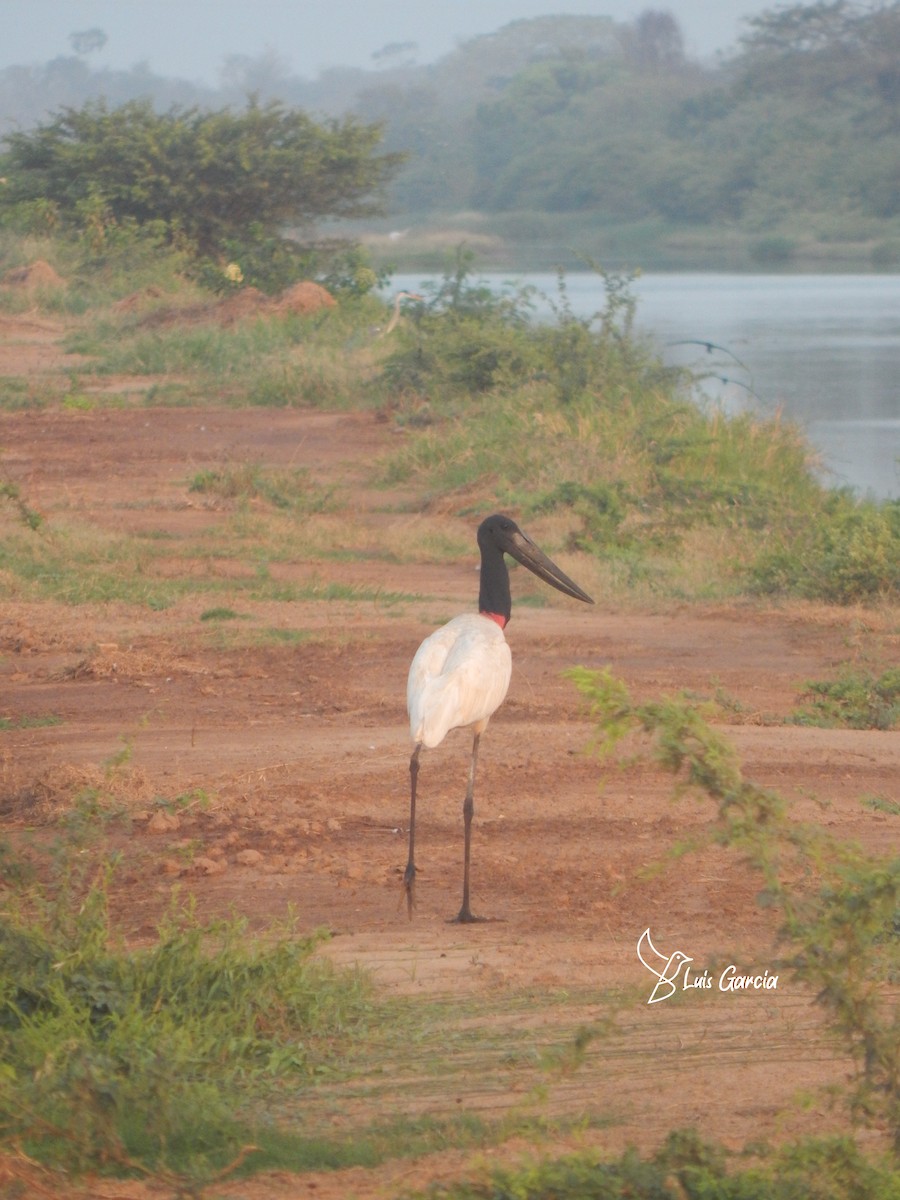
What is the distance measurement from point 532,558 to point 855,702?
2.15 m

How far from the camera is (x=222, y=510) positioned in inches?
491

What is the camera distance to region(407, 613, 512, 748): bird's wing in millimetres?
4645

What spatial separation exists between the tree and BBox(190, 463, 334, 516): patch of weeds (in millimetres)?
17972

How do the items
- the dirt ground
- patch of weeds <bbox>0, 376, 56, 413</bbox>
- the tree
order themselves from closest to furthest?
the dirt ground
patch of weeds <bbox>0, 376, 56, 413</bbox>
the tree

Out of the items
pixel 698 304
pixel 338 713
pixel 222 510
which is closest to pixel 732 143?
pixel 698 304

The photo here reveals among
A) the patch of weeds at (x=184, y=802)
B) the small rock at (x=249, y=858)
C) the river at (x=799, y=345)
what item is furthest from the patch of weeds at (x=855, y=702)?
the river at (x=799, y=345)

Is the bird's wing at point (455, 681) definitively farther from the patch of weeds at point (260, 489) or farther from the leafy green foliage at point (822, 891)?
the patch of weeds at point (260, 489)

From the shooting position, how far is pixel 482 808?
557cm

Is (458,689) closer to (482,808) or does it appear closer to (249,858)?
(249,858)

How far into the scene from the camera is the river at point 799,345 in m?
19.3

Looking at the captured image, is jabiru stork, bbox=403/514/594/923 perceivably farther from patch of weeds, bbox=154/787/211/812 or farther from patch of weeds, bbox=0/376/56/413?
patch of weeds, bbox=0/376/56/413

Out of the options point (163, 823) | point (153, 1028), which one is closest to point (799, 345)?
point (163, 823)

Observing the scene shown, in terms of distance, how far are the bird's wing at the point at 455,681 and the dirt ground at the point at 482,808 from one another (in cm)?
51
